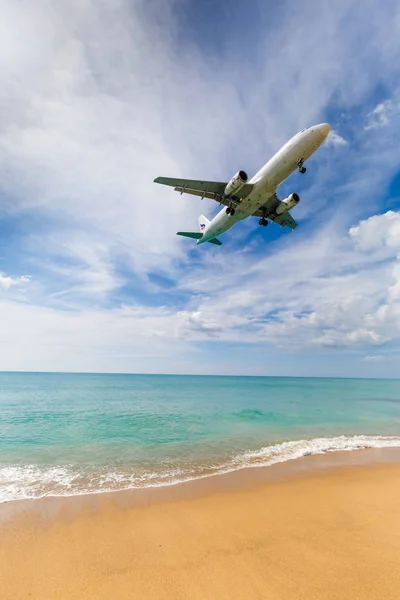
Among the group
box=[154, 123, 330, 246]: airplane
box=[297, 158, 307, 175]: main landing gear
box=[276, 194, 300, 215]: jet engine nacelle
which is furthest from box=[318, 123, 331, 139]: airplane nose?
box=[276, 194, 300, 215]: jet engine nacelle

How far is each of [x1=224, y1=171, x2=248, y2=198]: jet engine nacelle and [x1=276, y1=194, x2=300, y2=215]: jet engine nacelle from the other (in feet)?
17.6

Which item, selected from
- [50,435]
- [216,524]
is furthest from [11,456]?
[216,524]

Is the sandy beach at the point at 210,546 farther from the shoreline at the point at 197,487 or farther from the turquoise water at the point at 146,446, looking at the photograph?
the turquoise water at the point at 146,446

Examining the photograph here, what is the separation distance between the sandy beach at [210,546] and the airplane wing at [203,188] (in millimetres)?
19359

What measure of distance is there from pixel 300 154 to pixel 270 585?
20.0 m

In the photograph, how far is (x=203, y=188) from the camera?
23953 mm

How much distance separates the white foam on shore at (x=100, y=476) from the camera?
995cm

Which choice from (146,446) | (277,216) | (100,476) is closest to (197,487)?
(100,476)

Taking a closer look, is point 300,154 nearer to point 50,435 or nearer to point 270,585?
point 270,585

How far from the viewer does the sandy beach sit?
5.22 meters

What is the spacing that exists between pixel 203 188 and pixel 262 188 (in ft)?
17.2

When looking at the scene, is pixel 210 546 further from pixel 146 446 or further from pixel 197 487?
pixel 146 446

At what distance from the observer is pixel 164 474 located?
11711 mm

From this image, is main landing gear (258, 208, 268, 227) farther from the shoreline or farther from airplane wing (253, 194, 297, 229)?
the shoreline
